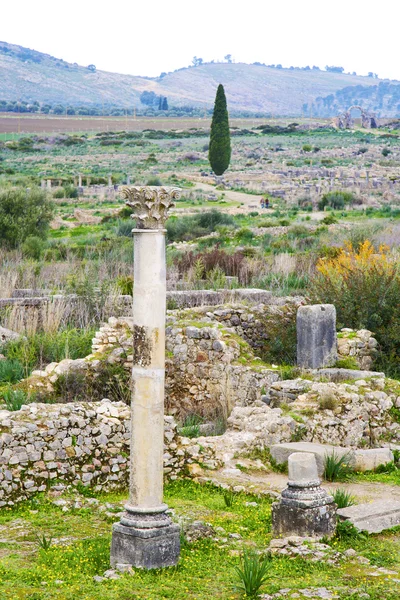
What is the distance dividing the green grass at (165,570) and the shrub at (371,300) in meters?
6.96

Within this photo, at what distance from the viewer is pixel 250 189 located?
5847 centimetres

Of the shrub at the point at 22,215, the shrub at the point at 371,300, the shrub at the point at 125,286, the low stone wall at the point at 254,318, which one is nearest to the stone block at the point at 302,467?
the shrub at the point at 371,300

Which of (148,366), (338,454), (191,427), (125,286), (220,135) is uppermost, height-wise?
(220,135)

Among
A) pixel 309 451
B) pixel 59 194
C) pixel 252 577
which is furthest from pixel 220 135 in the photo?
pixel 252 577

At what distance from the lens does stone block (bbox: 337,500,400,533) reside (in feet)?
32.2

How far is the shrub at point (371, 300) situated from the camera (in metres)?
17.2

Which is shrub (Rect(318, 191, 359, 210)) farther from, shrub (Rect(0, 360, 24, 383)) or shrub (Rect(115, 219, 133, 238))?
shrub (Rect(0, 360, 24, 383))

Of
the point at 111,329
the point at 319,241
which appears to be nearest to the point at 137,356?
the point at 111,329

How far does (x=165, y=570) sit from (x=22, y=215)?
25787 millimetres

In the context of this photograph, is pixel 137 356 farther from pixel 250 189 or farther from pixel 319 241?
pixel 250 189

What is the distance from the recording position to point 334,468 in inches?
472

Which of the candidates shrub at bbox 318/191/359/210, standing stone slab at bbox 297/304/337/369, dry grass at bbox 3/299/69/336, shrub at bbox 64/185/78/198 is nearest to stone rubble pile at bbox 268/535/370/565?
standing stone slab at bbox 297/304/337/369

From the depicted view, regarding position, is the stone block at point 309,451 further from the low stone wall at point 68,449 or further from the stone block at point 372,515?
the stone block at point 372,515

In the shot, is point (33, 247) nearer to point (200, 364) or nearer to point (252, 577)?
point (200, 364)
